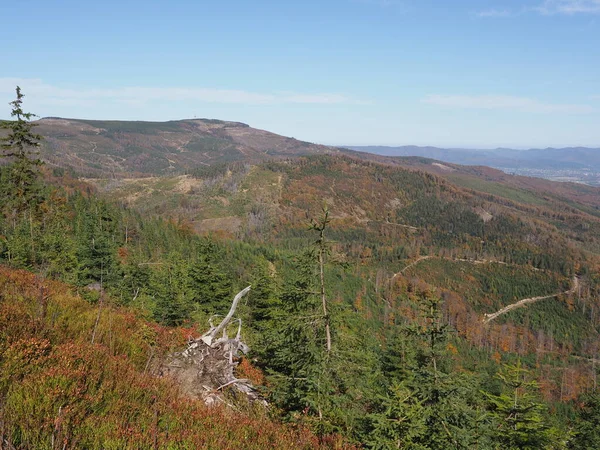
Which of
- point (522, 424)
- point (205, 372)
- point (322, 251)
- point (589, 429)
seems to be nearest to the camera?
point (205, 372)

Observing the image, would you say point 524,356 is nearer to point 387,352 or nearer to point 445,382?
point 387,352

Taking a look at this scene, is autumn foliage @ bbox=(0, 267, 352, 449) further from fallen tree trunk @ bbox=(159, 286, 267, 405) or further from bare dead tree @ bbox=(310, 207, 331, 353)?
bare dead tree @ bbox=(310, 207, 331, 353)

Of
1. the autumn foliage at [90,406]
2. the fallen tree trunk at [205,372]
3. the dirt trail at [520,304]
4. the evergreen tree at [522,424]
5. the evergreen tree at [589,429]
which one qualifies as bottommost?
the dirt trail at [520,304]

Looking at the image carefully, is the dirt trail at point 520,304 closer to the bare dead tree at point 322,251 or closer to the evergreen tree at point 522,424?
the evergreen tree at point 522,424

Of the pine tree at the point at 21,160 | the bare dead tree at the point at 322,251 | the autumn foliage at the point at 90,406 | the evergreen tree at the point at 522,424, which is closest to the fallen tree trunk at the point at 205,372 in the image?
the autumn foliage at the point at 90,406

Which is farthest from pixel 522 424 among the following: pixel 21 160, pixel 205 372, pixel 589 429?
pixel 21 160

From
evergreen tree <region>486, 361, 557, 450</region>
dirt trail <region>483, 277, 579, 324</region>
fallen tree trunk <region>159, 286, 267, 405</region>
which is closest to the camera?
fallen tree trunk <region>159, 286, 267, 405</region>

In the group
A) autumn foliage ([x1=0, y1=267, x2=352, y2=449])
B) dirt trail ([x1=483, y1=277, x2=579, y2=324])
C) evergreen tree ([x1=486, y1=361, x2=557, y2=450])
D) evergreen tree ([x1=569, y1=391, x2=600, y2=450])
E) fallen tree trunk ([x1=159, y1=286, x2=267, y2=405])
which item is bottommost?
dirt trail ([x1=483, y1=277, x2=579, y2=324])

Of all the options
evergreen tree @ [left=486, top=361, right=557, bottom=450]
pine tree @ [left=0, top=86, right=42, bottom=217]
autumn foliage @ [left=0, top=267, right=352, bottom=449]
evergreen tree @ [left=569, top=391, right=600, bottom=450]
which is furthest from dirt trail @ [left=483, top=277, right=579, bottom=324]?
autumn foliage @ [left=0, top=267, right=352, bottom=449]

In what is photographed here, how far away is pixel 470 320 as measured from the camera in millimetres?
134625

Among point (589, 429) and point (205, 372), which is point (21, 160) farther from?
point (589, 429)

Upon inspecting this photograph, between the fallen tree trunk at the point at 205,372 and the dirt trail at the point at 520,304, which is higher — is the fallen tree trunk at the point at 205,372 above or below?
above

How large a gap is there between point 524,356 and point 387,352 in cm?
11732

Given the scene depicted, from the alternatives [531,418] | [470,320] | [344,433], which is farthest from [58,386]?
[470,320]
